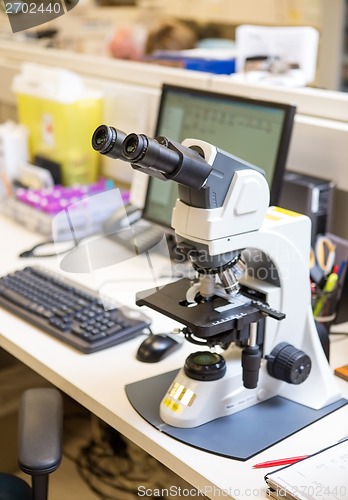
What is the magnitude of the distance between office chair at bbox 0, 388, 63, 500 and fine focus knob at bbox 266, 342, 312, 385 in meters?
0.37

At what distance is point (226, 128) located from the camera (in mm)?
1544

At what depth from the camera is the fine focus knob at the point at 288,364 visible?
1108 millimetres

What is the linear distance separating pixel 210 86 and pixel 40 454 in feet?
3.73

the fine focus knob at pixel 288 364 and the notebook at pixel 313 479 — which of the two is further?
the fine focus knob at pixel 288 364

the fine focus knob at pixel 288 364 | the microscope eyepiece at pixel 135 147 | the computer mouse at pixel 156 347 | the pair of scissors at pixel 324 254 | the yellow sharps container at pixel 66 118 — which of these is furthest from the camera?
the yellow sharps container at pixel 66 118

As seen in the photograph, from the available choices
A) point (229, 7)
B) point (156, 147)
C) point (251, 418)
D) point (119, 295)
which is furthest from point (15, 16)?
point (229, 7)

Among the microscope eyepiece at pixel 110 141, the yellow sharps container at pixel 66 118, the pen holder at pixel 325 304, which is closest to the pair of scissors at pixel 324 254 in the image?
the pen holder at pixel 325 304

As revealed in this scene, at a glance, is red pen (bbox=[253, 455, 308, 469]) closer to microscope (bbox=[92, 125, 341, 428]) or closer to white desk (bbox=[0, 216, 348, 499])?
white desk (bbox=[0, 216, 348, 499])

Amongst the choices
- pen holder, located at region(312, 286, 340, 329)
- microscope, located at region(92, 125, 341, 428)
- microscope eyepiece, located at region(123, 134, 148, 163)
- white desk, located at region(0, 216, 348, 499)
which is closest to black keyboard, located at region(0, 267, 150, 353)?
white desk, located at region(0, 216, 348, 499)

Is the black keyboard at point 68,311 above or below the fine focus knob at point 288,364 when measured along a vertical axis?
below

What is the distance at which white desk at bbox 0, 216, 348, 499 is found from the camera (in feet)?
3.21

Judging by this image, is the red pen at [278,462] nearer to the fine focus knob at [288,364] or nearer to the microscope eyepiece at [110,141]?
the fine focus knob at [288,364]

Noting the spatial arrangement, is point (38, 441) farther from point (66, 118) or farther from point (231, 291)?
point (66, 118)

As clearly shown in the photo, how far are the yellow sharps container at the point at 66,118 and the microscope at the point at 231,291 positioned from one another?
1077mm
